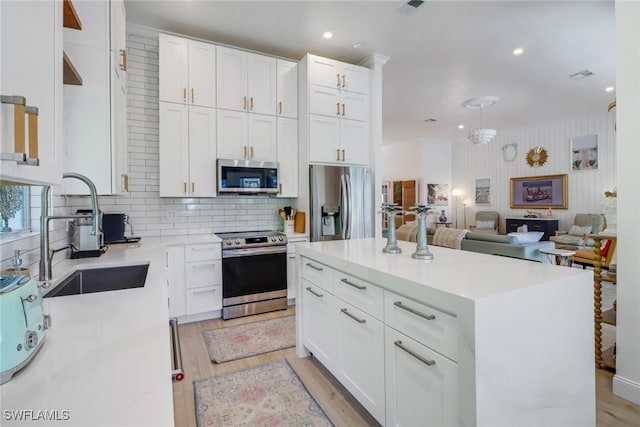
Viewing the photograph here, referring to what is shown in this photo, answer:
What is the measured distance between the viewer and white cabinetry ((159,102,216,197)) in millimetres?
3350

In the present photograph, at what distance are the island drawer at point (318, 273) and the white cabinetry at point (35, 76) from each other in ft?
4.95

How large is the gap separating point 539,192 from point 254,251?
7448 mm

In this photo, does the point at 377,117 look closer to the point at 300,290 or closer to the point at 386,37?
the point at 386,37

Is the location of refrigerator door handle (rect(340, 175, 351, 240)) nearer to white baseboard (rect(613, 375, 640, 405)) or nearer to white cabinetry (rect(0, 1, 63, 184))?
white baseboard (rect(613, 375, 640, 405))

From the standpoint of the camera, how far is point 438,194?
9312mm

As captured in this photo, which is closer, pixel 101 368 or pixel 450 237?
pixel 101 368

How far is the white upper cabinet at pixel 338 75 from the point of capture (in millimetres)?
3771

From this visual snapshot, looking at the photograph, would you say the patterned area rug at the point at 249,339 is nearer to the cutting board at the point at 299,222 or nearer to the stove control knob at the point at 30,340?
the cutting board at the point at 299,222

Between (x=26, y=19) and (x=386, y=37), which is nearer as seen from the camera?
(x=26, y=19)

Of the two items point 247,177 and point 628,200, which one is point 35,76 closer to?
point 247,177

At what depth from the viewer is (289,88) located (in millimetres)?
3959

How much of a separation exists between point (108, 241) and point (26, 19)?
104 inches

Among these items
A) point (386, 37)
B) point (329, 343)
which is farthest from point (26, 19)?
point (386, 37)

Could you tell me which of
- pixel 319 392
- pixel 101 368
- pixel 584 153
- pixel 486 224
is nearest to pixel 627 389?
pixel 319 392
